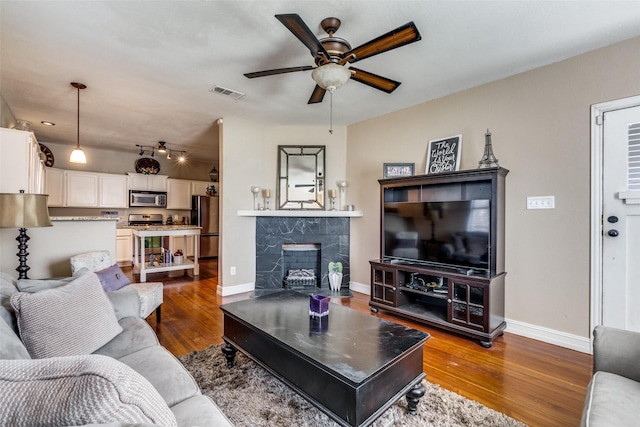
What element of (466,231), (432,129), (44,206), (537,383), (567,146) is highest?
(432,129)

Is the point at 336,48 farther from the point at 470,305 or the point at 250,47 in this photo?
the point at 470,305

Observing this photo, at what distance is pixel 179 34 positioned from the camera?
2270mm

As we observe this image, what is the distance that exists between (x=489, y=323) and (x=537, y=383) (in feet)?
2.05

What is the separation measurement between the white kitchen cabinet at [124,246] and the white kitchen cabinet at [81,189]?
0.81 m

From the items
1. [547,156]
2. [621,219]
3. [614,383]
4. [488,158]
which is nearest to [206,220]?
[488,158]

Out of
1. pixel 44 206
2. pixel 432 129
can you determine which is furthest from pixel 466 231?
pixel 44 206

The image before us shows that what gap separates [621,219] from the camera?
237cm

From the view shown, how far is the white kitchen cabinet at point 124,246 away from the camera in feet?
20.4

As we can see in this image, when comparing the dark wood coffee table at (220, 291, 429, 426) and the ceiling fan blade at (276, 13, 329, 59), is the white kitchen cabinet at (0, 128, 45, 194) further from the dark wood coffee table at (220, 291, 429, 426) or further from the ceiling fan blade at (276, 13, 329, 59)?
the ceiling fan blade at (276, 13, 329, 59)

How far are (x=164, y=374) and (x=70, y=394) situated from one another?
2.93 feet

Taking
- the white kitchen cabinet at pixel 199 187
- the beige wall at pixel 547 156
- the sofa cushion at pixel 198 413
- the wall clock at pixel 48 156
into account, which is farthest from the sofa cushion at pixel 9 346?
the white kitchen cabinet at pixel 199 187

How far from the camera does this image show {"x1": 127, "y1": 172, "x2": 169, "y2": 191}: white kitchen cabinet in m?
6.64

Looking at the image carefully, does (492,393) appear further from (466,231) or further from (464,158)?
(464,158)

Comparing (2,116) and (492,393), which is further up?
(2,116)
